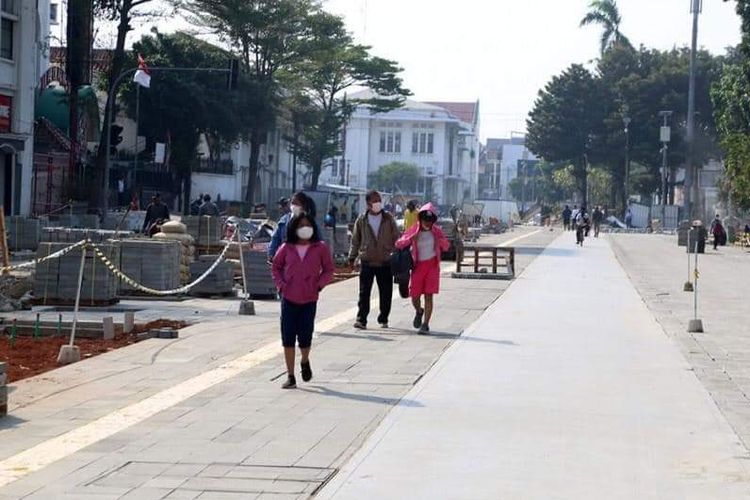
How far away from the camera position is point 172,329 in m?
16.5

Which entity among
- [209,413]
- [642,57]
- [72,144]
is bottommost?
[209,413]

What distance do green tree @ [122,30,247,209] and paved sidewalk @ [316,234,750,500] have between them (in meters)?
50.0

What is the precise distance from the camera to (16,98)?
1721 inches

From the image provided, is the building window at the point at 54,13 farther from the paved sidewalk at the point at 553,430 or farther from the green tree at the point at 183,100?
the paved sidewalk at the point at 553,430

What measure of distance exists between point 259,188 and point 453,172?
6210 centimetres

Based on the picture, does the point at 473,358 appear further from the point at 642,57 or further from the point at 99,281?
the point at 642,57

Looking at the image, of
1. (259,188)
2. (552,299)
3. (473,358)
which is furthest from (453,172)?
(473,358)

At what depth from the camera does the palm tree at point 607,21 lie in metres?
110

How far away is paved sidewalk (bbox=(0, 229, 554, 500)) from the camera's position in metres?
8.19

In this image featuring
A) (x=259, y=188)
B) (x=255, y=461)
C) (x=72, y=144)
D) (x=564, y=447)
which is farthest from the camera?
(x=259, y=188)

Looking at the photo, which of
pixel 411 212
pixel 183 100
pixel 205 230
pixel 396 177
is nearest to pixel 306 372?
pixel 411 212

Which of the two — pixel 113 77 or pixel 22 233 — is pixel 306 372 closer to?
pixel 22 233

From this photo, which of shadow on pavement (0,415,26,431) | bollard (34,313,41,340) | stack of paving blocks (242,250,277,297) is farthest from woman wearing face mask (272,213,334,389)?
stack of paving blocks (242,250,277,297)

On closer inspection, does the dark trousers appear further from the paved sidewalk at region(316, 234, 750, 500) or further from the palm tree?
the palm tree
